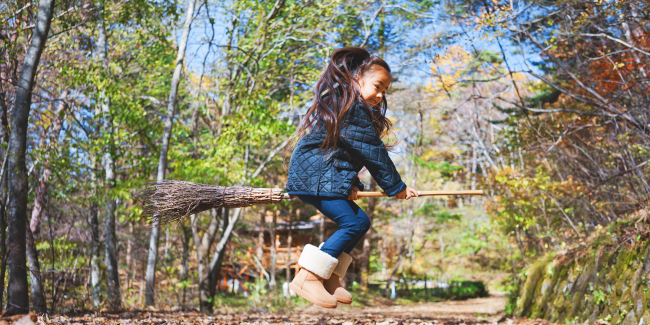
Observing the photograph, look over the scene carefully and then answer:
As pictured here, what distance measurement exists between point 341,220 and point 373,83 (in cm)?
105

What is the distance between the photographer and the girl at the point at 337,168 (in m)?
3.37

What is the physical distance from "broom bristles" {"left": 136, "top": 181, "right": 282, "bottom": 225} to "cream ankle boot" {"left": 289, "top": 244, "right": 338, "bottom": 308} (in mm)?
638

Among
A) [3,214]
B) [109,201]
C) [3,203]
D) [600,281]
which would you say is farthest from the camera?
[109,201]

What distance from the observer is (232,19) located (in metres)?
10.8

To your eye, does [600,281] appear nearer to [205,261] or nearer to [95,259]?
[205,261]

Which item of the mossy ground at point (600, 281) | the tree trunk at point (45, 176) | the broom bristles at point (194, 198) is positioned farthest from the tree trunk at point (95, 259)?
the mossy ground at point (600, 281)

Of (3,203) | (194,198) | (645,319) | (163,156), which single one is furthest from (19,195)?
(645,319)

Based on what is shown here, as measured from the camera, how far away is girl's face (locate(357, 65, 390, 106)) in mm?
3613

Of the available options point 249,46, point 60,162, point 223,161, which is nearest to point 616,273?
point 223,161

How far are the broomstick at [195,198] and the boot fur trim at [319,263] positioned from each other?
61 centimetres

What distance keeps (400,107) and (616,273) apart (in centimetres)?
1263

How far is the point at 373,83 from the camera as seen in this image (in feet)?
11.9

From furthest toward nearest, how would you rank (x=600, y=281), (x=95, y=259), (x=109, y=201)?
(x=95, y=259) → (x=109, y=201) → (x=600, y=281)

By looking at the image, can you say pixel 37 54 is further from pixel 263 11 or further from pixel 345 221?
pixel 263 11
